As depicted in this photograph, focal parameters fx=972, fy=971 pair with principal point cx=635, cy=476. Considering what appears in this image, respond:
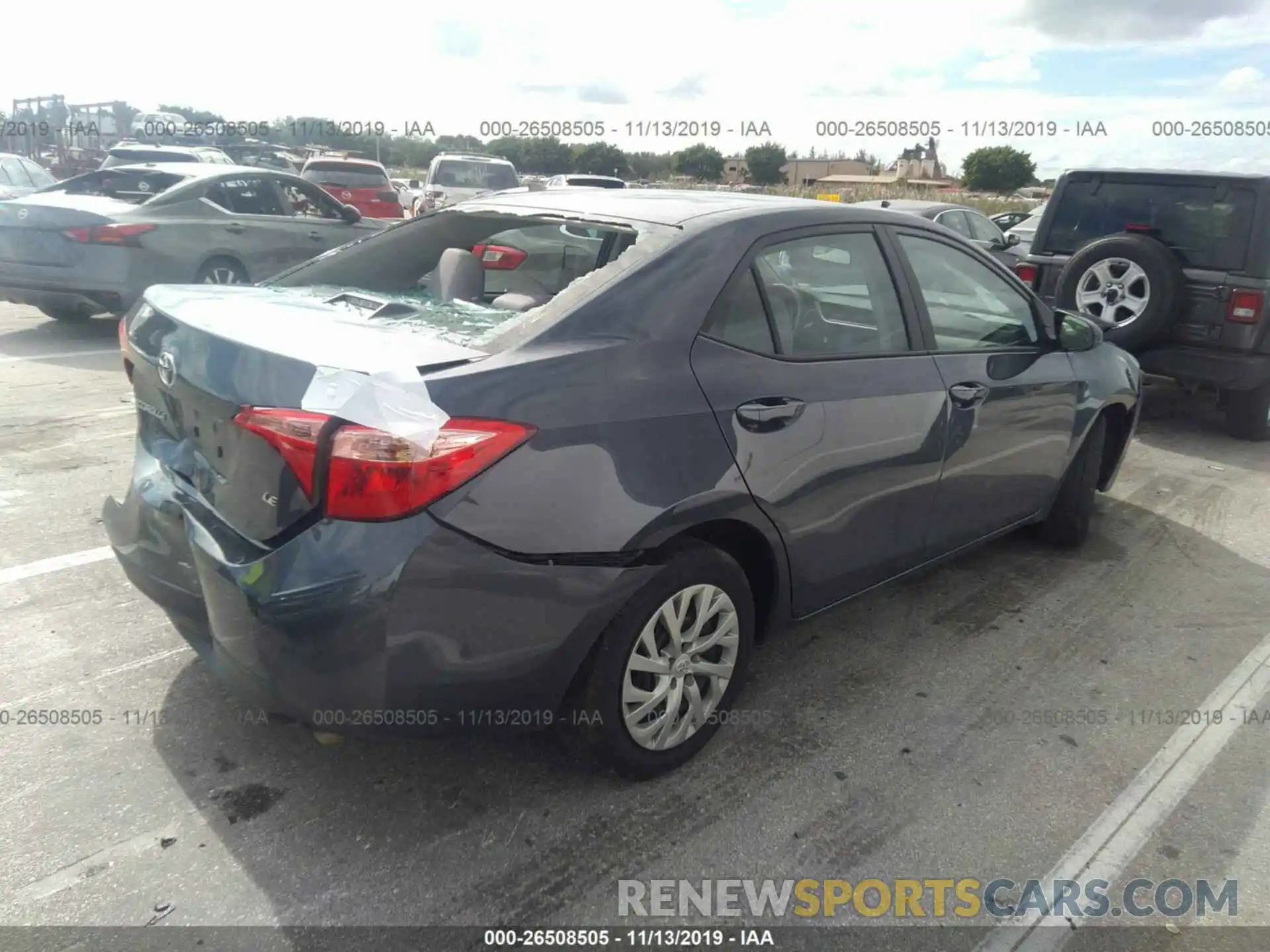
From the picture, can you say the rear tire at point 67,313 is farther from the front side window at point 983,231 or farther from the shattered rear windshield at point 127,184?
the front side window at point 983,231

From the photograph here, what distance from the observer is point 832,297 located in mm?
3271

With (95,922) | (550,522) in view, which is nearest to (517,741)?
(550,522)

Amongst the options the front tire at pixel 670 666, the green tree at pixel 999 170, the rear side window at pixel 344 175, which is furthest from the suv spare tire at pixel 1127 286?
the green tree at pixel 999 170

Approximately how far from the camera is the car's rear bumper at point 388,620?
7.23 feet

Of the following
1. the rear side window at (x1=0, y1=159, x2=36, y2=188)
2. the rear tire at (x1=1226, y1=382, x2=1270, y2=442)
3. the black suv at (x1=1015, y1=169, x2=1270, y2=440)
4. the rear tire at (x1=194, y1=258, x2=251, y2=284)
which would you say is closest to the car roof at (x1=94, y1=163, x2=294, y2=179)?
the rear tire at (x1=194, y1=258, x2=251, y2=284)

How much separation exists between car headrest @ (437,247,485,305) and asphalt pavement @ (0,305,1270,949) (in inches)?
56.1

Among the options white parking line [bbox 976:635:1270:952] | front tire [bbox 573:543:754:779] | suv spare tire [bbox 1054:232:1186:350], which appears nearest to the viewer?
white parking line [bbox 976:635:1270:952]

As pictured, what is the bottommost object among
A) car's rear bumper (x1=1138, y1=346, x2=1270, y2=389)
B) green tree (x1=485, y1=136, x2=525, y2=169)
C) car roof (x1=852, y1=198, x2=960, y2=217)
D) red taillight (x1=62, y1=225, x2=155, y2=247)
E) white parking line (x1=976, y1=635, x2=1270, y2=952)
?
white parking line (x1=976, y1=635, x2=1270, y2=952)

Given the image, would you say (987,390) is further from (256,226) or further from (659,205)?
(256,226)

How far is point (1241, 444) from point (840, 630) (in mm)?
4997

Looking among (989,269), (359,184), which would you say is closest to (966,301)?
(989,269)

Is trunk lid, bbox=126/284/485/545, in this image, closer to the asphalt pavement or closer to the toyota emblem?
the toyota emblem

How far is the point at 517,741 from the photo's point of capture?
2.99 meters

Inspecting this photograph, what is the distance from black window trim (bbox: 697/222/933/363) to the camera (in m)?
2.88
